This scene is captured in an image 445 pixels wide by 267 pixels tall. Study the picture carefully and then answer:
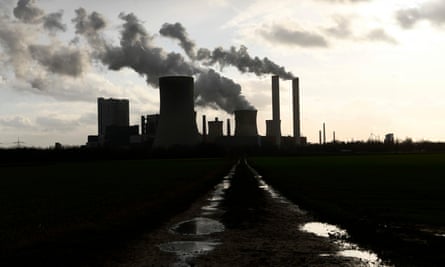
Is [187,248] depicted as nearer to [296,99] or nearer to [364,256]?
[364,256]

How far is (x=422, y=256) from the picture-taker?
8.56 m

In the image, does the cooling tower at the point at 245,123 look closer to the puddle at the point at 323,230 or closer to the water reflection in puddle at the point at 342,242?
the puddle at the point at 323,230

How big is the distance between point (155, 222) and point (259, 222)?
2.97 meters

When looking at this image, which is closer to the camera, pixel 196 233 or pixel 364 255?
pixel 364 255

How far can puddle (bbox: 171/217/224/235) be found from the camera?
1170 cm

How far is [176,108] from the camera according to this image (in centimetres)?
6825

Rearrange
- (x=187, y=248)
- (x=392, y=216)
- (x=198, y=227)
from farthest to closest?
(x=392, y=216), (x=198, y=227), (x=187, y=248)

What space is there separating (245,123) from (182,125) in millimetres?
44213

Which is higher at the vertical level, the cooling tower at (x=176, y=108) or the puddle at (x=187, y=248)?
the cooling tower at (x=176, y=108)

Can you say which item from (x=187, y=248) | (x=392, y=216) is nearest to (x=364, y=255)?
(x=187, y=248)

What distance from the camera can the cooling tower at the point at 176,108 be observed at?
67.6 metres

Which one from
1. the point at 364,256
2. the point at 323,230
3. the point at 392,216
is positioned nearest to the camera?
the point at 364,256

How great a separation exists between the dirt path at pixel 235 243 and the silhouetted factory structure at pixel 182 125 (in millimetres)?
53172

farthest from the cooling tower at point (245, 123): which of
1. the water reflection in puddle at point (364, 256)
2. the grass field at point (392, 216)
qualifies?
the water reflection in puddle at point (364, 256)
